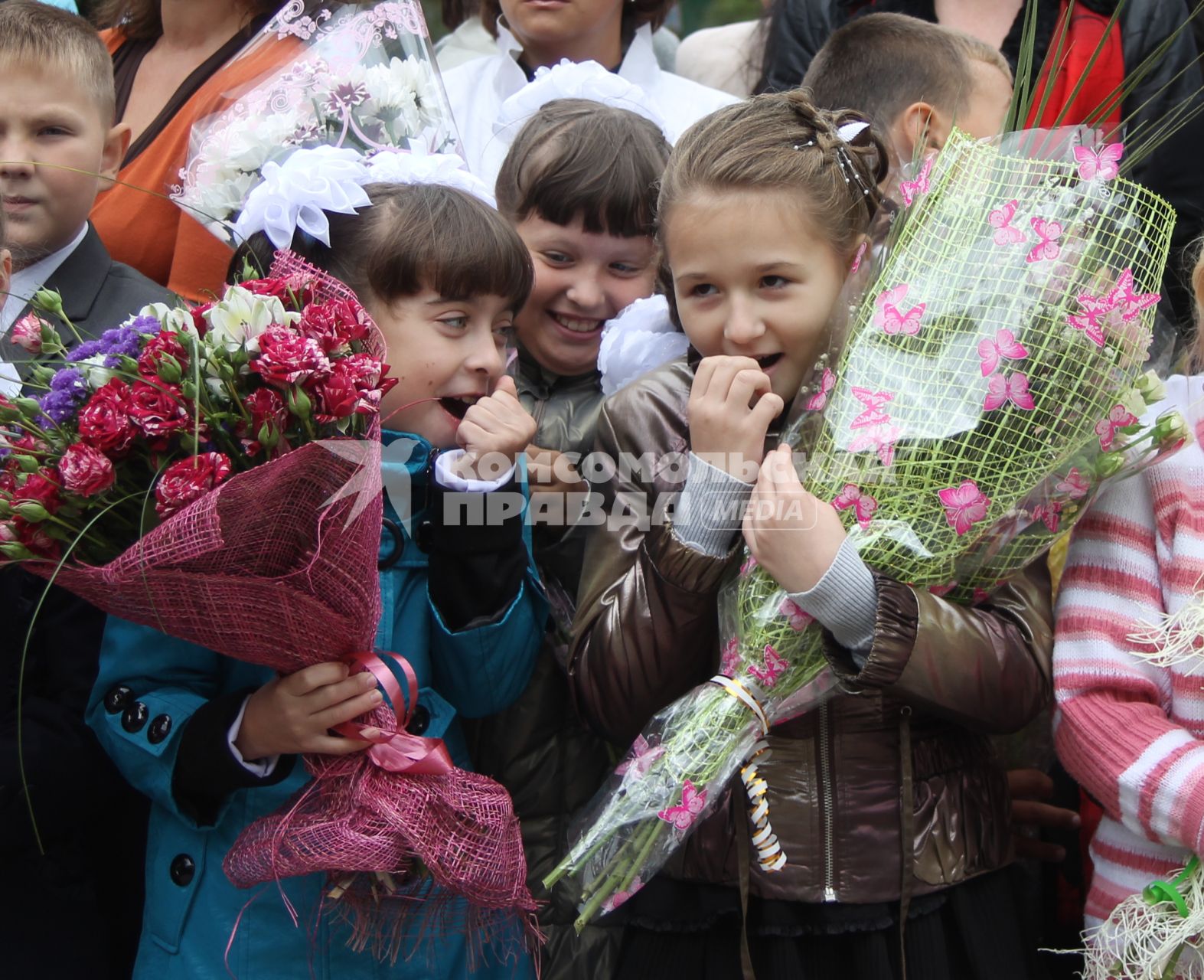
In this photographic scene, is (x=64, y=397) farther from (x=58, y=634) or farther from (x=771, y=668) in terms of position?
(x=771, y=668)

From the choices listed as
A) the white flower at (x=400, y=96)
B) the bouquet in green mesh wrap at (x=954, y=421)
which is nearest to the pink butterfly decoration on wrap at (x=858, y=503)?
the bouquet in green mesh wrap at (x=954, y=421)

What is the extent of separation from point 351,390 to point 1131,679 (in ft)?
4.25

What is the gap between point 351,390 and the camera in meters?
1.96

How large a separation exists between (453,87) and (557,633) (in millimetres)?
1667

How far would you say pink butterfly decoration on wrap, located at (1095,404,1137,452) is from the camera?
2066 millimetres

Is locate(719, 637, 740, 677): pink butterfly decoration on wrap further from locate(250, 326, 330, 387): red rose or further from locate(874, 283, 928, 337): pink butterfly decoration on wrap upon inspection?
locate(250, 326, 330, 387): red rose

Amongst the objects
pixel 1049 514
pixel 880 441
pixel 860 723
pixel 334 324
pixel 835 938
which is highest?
pixel 334 324

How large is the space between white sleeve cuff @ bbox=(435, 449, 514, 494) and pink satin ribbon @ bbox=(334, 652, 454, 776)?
32cm

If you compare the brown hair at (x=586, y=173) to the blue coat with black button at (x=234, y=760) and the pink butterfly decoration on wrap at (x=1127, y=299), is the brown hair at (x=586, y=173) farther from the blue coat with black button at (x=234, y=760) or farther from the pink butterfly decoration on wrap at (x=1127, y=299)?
the pink butterfly decoration on wrap at (x=1127, y=299)

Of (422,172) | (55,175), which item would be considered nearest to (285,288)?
(422,172)

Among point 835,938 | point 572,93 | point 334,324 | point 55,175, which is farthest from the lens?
point 572,93

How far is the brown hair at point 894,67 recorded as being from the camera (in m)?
3.11

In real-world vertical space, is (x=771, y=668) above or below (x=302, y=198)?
below

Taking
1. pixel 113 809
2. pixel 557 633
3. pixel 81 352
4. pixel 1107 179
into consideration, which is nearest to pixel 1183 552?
pixel 1107 179
